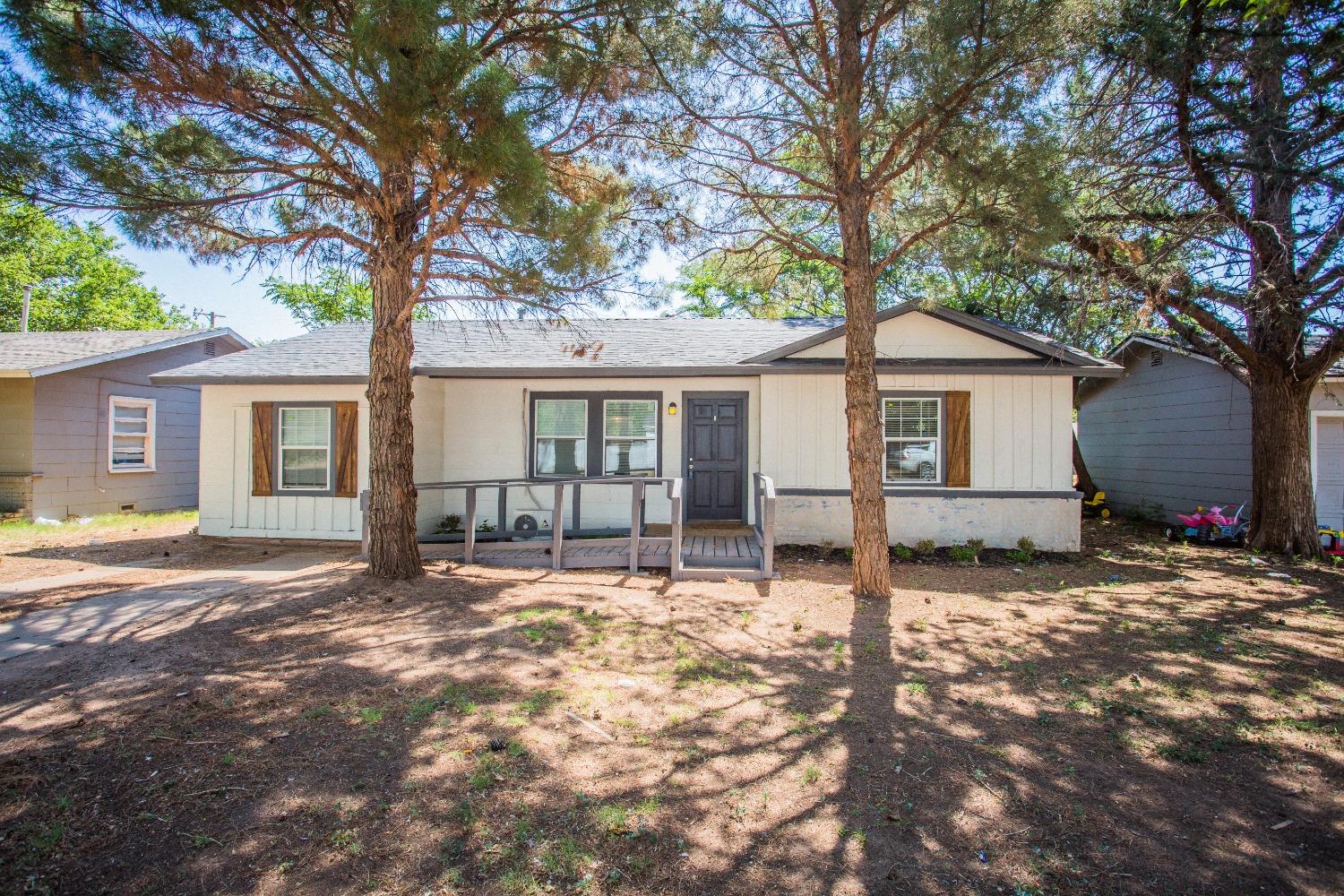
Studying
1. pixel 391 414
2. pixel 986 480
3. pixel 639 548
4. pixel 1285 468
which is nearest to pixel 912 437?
pixel 986 480

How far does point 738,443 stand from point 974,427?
332 centimetres

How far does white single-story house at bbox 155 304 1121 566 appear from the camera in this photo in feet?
30.7

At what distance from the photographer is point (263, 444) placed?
977 cm

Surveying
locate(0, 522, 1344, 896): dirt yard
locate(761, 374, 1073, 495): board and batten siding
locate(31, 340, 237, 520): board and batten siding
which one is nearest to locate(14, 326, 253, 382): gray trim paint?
locate(31, 340, 237, 520): board and batten siding

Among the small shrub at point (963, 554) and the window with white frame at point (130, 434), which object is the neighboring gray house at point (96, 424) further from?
the small shrub at point (963, 554)

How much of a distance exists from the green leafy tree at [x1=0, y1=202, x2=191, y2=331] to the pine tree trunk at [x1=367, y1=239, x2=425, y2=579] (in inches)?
1093

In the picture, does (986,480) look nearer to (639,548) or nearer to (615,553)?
(639,548)

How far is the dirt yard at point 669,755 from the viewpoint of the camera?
2.44 metres

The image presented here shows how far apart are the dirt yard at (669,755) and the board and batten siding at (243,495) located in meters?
4.10

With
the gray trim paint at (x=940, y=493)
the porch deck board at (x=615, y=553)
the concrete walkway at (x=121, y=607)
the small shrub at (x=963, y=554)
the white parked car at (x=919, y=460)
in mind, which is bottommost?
the concrete walkway at (x=121, y=607)

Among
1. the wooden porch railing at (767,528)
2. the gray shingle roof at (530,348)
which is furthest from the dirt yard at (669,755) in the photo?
the gray shingle roof at (530,348)

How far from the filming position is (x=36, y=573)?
7441mm

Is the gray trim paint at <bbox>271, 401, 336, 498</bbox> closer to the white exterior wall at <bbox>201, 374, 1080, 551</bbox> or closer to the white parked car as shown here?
the white exterior wall at <bbox>201, 374, 1080, 551</bbox>

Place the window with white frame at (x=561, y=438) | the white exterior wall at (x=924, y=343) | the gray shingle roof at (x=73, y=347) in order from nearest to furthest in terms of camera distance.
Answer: the white exterior wall at (x=924, y=343), the window with white frame at (x=561, y=438), the gray shingle roof at (x=73, y=347)
